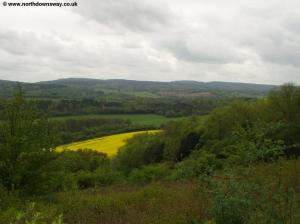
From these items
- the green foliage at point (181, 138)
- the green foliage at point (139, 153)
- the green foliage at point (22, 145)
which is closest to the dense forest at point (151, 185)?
the green foliage at point (22, 145)

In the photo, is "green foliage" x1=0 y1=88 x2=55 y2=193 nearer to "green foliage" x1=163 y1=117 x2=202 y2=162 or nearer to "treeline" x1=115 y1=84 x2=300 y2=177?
"treeline" x1=115 y1=84 x2=300 y2=177

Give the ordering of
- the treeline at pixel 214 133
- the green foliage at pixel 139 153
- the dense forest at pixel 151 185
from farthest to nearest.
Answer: the green foliage at pixel 139 153
the treeline at pixel 214 133
the dense forest at pixel 151 185

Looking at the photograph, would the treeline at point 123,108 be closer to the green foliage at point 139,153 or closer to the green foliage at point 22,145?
the green foliage at point 139,153

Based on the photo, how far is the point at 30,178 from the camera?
12.2m

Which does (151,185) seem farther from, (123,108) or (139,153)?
(123,108)

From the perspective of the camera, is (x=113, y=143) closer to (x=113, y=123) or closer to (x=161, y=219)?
(x=113, y=123)

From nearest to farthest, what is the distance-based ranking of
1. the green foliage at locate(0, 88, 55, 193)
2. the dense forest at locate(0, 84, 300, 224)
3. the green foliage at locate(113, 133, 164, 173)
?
the dense forest at locate(0, 84, 300, 224) → the green foliage at locate(0, 88, 55, 193) → the green foliage at locate(113, 133, 164, 173)

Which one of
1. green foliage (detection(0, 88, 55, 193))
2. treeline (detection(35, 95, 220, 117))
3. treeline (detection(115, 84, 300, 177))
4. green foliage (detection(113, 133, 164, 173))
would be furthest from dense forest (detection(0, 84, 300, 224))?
treeline (detection(35, 95, 220, 117))

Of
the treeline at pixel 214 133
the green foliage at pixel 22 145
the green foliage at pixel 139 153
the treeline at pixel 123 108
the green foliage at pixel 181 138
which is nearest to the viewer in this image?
the green foliage at pixel 22 145

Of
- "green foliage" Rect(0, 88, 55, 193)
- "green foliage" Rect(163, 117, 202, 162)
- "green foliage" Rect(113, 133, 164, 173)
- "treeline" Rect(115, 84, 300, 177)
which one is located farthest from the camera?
"green foliage" Rect(163, 117, 202, 162)

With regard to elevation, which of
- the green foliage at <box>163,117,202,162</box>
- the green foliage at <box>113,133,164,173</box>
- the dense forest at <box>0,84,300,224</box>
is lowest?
the green foliage at <box>113,133,164,173</box>

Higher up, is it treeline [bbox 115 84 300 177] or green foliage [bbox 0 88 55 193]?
green foliage [bbox 0 88 55 193]

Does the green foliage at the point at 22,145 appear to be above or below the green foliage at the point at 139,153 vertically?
above

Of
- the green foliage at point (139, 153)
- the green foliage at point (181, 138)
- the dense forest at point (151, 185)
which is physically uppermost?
the dense forest at point (151, 185)
